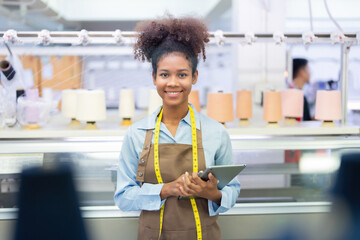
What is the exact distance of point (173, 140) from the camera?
1149 millimetres

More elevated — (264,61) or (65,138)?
(264,61)

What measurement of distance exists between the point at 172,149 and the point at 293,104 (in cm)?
101

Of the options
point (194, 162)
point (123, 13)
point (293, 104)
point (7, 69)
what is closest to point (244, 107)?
point (293, 104)

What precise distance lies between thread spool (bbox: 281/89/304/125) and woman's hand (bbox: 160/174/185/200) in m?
1.06

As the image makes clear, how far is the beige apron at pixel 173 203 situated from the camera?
1.13 metres

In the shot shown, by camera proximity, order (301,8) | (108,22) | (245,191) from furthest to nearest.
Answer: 1. (301,8)
2. (108,22)
3. (245,191)

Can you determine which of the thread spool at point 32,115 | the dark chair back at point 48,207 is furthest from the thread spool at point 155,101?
the dark chair back at point 48,207

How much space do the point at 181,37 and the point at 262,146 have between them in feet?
2.30

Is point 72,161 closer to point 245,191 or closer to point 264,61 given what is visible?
point 245,191

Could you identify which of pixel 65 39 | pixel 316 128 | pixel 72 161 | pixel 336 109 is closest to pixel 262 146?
pixel 316 128

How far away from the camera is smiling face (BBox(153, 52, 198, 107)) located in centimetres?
108

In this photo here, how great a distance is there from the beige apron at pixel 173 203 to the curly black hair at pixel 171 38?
0.22m

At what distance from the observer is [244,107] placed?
1911 mm

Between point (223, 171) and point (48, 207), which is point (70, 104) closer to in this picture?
point (48, 207)
